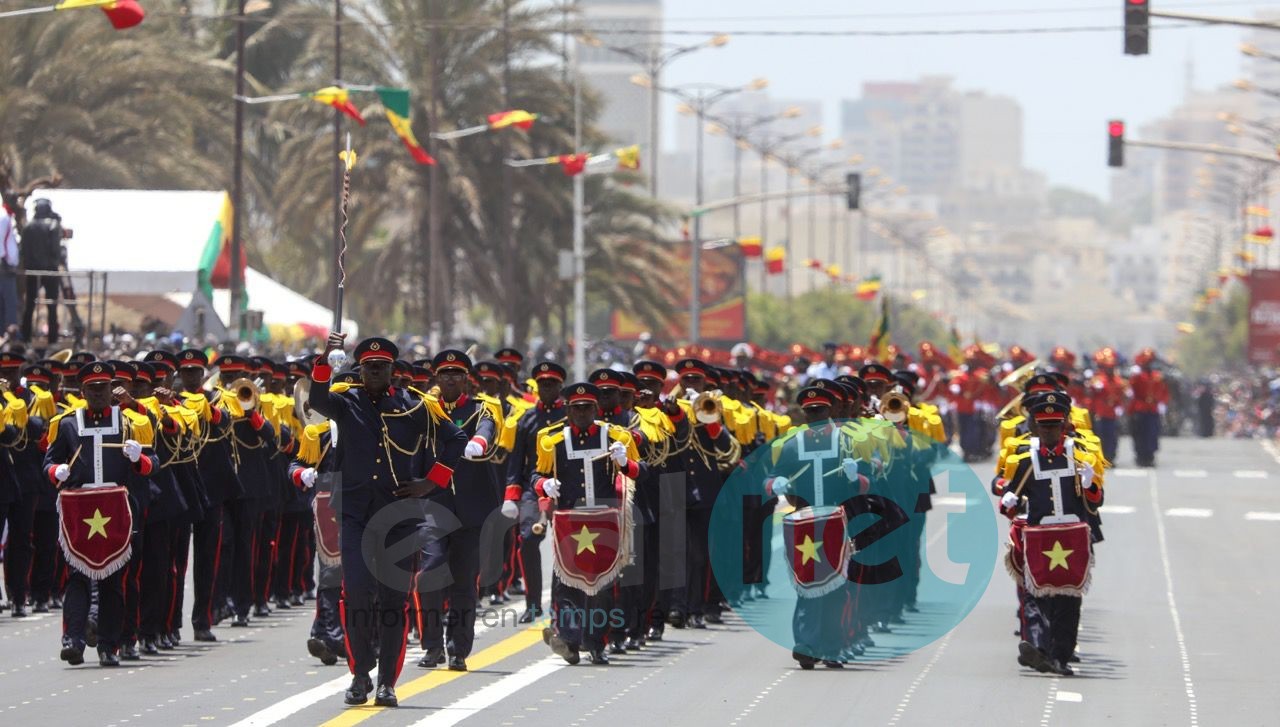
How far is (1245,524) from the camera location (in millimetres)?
29828

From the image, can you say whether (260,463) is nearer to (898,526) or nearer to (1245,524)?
(898,526)


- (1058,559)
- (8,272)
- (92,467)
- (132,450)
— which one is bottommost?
(1058,559)

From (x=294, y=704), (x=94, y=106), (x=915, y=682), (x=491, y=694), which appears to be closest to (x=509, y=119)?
(x=94, y=106)

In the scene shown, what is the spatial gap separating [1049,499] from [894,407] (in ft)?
9.19

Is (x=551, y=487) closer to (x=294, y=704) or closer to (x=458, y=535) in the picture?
(x=458, y=535)

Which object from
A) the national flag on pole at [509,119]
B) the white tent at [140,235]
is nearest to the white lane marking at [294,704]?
the white tent at [140,235]

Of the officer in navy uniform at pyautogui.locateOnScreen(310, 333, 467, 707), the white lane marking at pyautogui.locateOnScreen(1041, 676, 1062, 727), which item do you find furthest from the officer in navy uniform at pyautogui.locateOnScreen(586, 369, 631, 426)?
the white lane marking at pyautogui.locateOnScreen(1041, 676, 1062, 727)

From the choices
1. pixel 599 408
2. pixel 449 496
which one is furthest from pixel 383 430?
pixel 599 408

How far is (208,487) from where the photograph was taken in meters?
16.3

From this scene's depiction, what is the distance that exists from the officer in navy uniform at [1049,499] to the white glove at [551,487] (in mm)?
2638

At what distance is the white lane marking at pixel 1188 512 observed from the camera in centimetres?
3138

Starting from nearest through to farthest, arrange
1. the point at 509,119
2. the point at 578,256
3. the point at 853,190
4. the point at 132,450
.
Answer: the point at 132,450 → the point at 509,119 → the point at 578,256 → the point at 853,190

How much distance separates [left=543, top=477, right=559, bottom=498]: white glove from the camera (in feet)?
47.5

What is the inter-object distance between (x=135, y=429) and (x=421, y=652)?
7.44 ft
